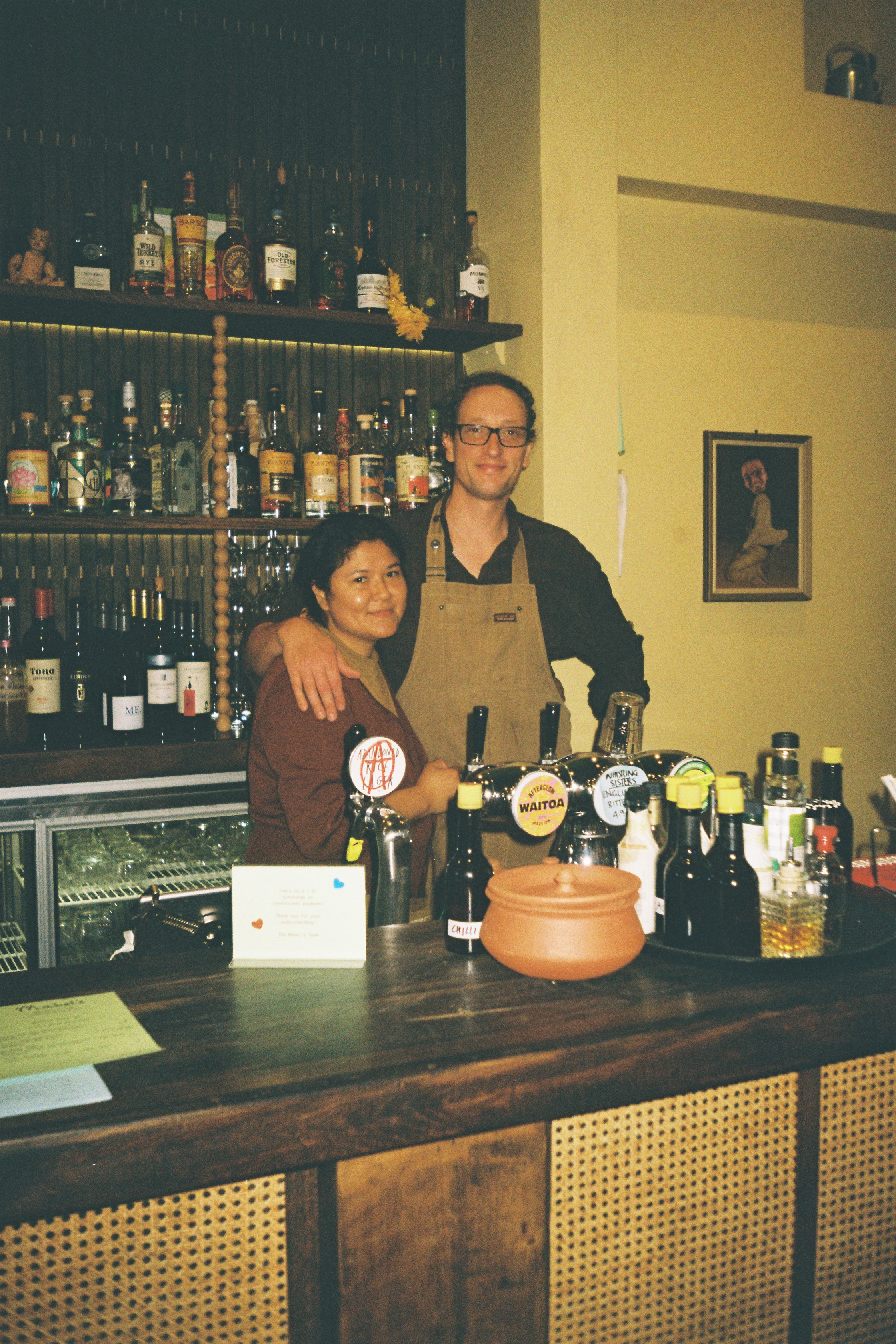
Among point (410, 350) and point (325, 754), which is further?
point (410, 350)

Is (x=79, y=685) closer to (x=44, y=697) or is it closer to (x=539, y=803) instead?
(x=44, y=697)

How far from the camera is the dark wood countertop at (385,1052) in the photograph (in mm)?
895

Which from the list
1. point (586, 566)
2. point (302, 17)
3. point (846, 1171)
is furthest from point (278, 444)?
point (846, 1171)

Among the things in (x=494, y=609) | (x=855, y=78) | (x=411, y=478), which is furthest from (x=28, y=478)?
(x=855, y=78)

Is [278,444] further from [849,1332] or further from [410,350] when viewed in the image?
[849,1332]

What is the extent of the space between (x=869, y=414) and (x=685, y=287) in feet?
2.82

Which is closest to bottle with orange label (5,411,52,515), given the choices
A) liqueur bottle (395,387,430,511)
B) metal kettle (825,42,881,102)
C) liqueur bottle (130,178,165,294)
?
liqueur bottle (130,178,165,294)

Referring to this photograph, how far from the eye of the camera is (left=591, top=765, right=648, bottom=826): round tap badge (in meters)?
1.42

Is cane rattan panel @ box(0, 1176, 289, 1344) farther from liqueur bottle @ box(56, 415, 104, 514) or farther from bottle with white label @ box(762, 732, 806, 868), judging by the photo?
liqueur bottle @ box(56, 415, 104, 514)

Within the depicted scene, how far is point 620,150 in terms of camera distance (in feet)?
9.97

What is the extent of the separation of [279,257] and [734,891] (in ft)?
7.20

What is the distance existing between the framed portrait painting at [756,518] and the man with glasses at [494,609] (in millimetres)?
1145

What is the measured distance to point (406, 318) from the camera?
2.82 metres

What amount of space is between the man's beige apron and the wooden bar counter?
103 cm
